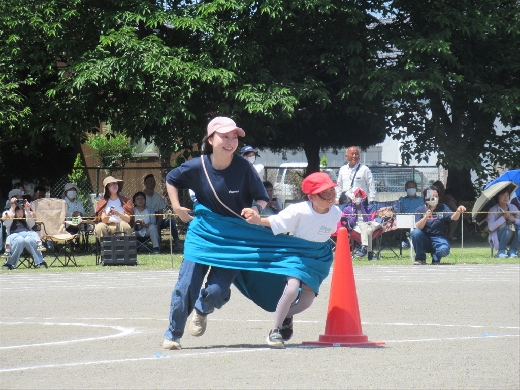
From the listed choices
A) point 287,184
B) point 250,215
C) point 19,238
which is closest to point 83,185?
point 287,184

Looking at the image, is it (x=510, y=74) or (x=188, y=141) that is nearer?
(x=188, y=141)

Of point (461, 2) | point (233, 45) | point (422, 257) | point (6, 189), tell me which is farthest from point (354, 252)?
point (6, 189)

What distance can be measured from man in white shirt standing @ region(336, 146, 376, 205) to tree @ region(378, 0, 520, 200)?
5274mm

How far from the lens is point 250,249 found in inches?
342

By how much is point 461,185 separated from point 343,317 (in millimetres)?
21659

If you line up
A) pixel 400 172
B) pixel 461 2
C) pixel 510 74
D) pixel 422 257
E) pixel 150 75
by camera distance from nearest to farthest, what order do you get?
pixel 422 257 < pixel 150 75 < pixel 461 2 < pixel 510 74 < pixel 400 172

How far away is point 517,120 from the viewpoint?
2905 centimetres

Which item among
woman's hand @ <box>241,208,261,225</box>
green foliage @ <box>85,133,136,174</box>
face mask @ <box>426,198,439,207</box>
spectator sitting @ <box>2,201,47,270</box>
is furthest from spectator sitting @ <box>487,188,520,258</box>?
green foliage @ <box>85,133,136,174</box>

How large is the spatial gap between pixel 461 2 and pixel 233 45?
20.4ft

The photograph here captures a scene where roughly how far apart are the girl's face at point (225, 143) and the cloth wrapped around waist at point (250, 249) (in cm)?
49

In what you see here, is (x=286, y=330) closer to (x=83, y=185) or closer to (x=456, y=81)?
(x=456, y=81)

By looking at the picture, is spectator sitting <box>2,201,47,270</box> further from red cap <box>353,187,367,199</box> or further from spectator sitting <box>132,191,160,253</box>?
red cap <box>353,187,367,199</box>

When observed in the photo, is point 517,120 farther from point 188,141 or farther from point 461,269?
point 461,269

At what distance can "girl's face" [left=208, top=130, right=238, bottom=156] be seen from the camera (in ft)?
28.1
